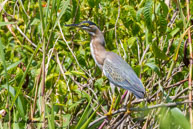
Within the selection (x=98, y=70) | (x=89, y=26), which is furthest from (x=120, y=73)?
(x=89, y=26)

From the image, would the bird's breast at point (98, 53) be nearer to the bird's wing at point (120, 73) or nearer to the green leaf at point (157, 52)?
the bird's wing at point (120, 73)

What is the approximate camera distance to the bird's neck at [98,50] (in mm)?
2781

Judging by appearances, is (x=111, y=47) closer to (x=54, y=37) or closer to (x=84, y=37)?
(x=84, y=37)

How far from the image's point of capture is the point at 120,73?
2.71m

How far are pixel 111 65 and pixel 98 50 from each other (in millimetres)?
200

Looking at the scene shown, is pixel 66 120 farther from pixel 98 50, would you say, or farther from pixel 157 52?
pixel 98 50

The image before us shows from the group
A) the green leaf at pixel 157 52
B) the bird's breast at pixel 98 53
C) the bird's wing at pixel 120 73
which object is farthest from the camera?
the bird's breast at pixel 98 53

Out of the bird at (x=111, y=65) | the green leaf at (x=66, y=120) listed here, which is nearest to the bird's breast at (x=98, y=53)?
the bird at (x=111, y=65)

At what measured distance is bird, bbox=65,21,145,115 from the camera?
246 centimetres

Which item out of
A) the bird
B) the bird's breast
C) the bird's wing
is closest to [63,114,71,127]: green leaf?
the bird

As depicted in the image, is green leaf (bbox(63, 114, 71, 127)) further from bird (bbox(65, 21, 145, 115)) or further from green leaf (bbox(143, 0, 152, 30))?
green leaf (bbox(143, 0, 152, 30))

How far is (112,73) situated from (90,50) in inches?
12.2

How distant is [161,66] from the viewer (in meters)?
2.51

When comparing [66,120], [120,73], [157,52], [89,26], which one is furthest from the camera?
[89,26]
